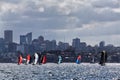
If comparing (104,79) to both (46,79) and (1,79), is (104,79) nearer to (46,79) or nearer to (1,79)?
(46,79)

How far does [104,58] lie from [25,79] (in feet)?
238

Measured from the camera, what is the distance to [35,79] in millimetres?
131500

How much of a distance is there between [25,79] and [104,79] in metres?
18.5

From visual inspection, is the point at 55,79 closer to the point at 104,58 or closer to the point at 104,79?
the point at 104,79

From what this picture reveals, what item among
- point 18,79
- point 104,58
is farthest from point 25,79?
point 104,58

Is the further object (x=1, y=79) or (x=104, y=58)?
(x=104, y=58)

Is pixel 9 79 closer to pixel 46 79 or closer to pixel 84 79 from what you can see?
pixel 46 79

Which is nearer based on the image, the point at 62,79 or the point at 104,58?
the point at 62,79

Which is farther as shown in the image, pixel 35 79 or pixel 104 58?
pixel 104 58

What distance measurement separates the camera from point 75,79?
5187 inches

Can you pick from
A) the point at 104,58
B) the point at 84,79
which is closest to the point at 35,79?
the point at 84,79

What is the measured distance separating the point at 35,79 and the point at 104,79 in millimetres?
16174

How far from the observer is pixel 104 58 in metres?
200

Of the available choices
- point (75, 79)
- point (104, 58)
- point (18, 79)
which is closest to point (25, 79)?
point (18, 79)
